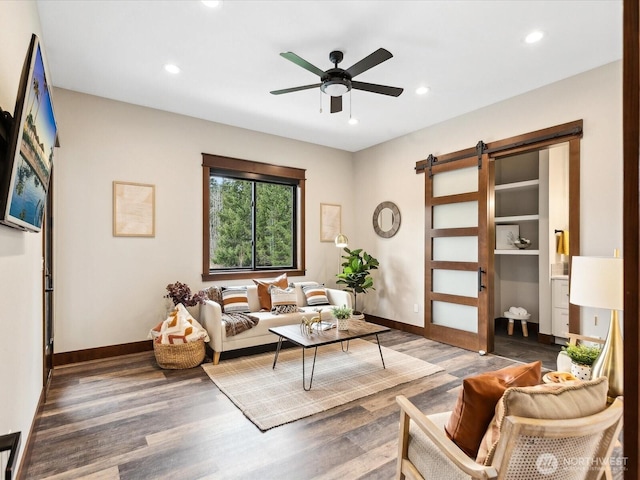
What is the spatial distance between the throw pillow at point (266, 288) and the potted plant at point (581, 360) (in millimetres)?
3293

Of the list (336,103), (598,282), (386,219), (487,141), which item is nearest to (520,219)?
(487,141)

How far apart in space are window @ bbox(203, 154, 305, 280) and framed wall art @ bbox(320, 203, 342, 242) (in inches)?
16.3

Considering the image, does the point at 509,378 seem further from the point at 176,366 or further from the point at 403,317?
the point at 403,317

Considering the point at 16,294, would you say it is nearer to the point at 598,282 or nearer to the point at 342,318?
the point at 342,318

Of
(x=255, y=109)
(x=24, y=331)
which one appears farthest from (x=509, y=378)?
(x=255, y=109)

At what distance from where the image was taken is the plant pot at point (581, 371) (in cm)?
213

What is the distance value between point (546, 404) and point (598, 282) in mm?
1423

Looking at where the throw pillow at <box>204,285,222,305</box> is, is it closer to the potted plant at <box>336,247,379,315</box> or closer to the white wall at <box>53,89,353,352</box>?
the white wall at <box>53,89,353,352</box>

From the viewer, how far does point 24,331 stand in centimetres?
203

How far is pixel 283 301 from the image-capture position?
14.7ft

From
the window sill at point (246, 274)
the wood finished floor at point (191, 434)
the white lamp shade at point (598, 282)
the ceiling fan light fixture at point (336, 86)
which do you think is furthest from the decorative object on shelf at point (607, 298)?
the window sill at point (246, 274)

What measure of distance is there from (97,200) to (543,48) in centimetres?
477

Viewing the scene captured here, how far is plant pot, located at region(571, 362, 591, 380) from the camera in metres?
2.13

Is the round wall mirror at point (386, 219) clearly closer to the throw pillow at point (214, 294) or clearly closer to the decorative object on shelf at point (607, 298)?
the throw pillow at point (214, 294)
